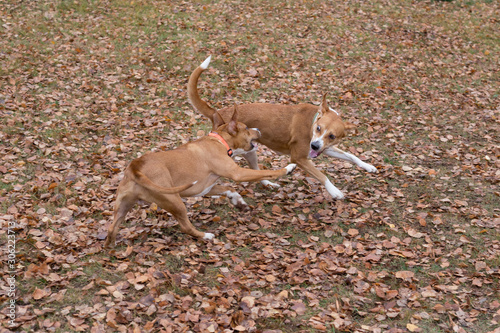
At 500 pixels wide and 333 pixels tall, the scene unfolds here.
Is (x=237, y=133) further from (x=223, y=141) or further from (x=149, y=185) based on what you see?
(x=149, y=185)

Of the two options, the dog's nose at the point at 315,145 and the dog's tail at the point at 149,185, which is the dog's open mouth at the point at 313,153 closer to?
the dog's nose at the point at 315,145

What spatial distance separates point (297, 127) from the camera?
823cm

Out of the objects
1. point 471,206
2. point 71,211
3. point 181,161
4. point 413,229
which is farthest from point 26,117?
point 471,206

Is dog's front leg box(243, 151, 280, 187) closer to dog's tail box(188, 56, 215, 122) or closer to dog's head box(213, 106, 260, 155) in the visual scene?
dog's head box(213, 106, 260, 155)

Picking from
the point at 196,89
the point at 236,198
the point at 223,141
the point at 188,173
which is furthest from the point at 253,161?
the point at 188,173

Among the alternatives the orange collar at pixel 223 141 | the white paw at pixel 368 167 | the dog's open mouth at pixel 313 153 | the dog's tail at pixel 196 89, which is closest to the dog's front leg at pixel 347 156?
the white paw at pixel 368 167

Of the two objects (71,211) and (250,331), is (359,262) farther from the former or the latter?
(71,211)

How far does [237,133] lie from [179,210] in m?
1.84

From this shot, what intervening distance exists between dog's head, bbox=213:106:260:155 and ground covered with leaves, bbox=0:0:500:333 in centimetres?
106

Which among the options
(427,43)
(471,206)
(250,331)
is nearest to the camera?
(250,331)

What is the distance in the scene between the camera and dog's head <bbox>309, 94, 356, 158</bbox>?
7832mm

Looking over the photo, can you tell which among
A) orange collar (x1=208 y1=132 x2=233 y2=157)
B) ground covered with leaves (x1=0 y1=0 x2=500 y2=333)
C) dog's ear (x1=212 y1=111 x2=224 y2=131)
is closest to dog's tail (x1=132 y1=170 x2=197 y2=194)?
ground covered with leaves (x1=0 y1=0 x2=500 y2=333)

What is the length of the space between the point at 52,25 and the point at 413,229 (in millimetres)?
13595

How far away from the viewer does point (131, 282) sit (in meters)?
5.77
